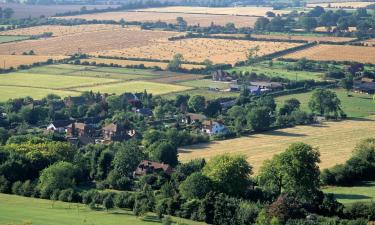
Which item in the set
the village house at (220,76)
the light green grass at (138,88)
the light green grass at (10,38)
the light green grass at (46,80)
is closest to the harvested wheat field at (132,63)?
the village house at (220,76)

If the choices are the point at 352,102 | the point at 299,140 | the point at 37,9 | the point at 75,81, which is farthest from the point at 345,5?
the point at 299,140

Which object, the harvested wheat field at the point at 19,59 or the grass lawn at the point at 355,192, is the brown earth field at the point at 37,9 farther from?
the grass lawn at the point at 355,192

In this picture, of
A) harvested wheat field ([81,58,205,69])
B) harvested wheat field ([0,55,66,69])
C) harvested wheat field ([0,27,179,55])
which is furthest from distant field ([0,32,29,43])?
harvested wheat field ([81,58,205,69])

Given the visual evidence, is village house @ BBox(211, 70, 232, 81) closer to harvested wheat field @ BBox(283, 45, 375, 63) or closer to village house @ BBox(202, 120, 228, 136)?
harvested wheat field @ BBox(283, 45, 375, 63)

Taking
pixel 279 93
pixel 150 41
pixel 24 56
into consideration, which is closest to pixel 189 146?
pixel 279 93

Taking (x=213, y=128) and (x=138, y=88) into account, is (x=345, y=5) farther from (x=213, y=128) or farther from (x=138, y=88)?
(x=213, y=128)

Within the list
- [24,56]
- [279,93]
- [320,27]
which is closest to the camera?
[279,93]

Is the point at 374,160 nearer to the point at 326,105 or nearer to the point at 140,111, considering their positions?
the point at 326,105
